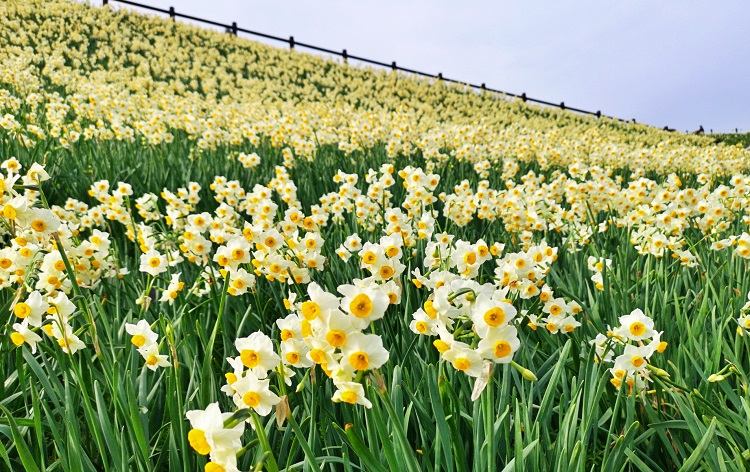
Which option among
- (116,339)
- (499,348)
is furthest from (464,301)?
(116,339)

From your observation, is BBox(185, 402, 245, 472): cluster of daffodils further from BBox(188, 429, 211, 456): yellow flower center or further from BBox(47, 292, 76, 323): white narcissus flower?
BBox(47, 292, 76, 323): white narcissus flower

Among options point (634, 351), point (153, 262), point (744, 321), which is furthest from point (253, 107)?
point (634, 351)

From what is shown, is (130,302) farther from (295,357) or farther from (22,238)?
(295,357)

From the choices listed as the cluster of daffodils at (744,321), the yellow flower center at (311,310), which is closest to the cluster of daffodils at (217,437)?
the yellow flower center at (311,310)

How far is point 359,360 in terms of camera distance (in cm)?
90

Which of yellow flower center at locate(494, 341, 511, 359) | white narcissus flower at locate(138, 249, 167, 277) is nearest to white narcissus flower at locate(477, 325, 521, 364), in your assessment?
yellow flower center at locate(494, 341, 511, 359)

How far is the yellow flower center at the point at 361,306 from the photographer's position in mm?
912

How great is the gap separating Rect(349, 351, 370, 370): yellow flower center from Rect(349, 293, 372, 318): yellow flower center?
0.07 meters

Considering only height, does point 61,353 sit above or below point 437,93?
below

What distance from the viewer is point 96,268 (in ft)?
7.36

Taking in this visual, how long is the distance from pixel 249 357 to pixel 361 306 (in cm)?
28

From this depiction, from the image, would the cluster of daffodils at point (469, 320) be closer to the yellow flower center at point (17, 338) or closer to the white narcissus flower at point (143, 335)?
the white narcissus flower at point (143, 335)

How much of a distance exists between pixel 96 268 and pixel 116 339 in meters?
0.33

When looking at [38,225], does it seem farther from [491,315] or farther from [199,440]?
[491,315]
